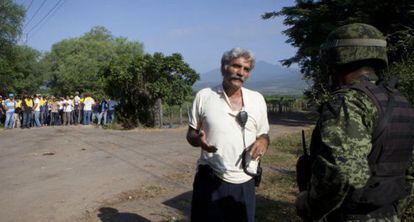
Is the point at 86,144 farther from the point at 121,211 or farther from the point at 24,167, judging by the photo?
the point at 121,211

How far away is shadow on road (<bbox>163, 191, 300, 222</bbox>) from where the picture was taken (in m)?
5.56

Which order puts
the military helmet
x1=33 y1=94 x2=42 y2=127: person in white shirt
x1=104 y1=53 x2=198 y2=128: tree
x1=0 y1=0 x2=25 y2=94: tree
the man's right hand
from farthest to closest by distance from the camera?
x1=0 y1=0 x2=25 y2=94: tree, x1=33 y1=94 x2=42 y2=127: person in white shirt, x1=104 y1=53 x2=198 y2=128: tree, the man's right hand, the military helmet

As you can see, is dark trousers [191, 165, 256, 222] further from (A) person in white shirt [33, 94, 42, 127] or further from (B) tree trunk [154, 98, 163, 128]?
(A) person in white shirt [33, 94, 42, 127]

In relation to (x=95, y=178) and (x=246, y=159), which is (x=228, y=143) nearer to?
(x=246, y=159)

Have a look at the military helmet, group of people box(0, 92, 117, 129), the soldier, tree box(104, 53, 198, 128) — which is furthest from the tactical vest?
group of people box(0, 92, 117, 129)

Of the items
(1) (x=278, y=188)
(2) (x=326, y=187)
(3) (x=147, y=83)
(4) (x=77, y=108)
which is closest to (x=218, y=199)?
(2) (x=326, y=187)

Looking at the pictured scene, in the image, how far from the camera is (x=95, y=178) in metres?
8.26

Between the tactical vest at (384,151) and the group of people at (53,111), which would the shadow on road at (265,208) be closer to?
the tactical vest at (384,151)

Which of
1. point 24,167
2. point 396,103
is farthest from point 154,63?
point 396,103

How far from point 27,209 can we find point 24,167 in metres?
3.78

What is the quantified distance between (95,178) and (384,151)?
7122 millimetres

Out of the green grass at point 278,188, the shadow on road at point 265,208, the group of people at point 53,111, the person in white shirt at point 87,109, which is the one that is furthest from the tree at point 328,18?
the person in white shirt at point 87,109

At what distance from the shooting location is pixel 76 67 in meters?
54.0

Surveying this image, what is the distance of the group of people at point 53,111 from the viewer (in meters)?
18.8
